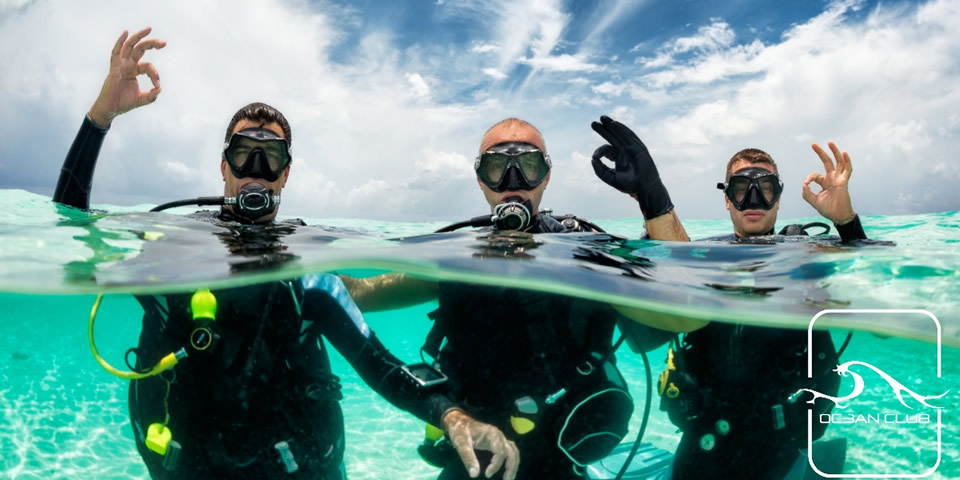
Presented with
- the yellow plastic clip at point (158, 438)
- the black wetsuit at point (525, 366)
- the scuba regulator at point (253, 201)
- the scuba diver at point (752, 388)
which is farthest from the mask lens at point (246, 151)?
the scuba diver at point (752, 388)

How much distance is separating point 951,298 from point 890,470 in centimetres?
569

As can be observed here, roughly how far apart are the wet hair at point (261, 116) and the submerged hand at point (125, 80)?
106cm

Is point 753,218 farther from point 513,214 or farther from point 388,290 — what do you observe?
point 388,290

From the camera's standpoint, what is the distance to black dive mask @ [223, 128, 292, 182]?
195 inches

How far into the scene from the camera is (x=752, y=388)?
557cm

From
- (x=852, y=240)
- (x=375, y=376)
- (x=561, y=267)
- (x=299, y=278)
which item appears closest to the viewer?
(x=375, y=376)

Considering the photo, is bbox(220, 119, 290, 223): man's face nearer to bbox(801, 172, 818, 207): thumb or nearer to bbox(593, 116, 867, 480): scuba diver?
bbox(593, 116, 867, 480): scuba diver

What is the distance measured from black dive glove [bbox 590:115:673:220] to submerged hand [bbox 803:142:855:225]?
6.86ft

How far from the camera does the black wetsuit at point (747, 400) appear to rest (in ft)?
18.3

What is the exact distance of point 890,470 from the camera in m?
8.98

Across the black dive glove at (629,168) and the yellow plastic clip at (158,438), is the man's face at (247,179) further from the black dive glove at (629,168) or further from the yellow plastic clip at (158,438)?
the black dive glove at (629,168)

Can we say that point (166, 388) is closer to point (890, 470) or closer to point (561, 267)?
point (561, 267)

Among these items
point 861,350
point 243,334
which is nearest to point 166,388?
point 243,334

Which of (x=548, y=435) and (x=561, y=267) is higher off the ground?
(x=561, y=267)
